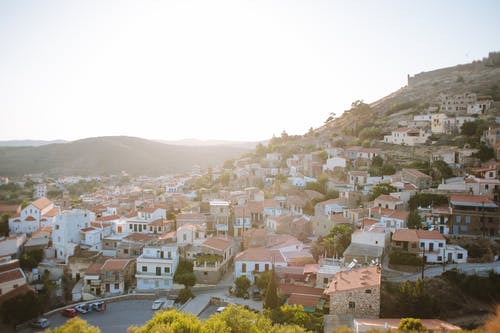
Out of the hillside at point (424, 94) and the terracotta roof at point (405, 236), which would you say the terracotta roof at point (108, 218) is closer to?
the terracotta roof at point (405, 236)

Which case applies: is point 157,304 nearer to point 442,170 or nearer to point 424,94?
point 442,170

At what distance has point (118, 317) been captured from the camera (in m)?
21.9

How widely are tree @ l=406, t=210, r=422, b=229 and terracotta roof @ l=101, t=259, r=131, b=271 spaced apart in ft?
68.2

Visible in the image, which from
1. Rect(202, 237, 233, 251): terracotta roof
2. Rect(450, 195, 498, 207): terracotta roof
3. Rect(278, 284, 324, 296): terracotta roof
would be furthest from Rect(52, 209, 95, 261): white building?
Rect(450, 195, 498, 207): terracotta roof

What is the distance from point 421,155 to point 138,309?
33.8m

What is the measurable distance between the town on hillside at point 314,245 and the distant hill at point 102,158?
57663 mm

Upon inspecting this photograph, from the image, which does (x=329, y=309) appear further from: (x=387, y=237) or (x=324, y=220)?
(x=324, y=220)

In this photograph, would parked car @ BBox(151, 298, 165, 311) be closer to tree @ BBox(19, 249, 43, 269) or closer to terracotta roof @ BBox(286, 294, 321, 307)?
terracotta roof @ BBox(286, 294, 321, 307)

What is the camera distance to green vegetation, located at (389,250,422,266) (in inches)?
872

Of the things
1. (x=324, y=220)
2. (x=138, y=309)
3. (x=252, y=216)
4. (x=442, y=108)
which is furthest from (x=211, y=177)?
(x=442, y=108)

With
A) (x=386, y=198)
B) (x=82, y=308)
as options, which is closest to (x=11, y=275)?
(x=82, y=308)

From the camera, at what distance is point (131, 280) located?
2700cm

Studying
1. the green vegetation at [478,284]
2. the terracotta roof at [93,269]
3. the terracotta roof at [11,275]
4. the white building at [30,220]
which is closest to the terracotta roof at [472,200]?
the green vegetation at [478,284]

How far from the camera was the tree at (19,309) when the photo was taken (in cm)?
2184
